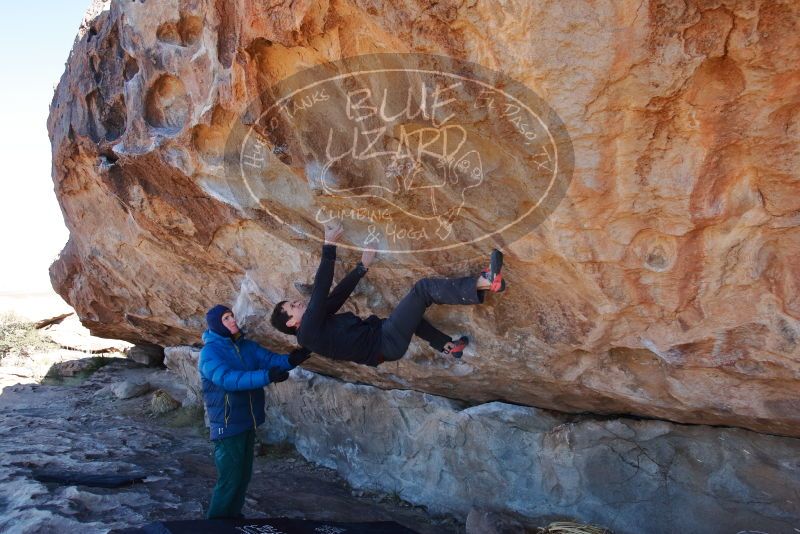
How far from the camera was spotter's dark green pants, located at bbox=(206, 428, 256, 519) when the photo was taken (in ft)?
12.5

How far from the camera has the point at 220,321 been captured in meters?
3.96

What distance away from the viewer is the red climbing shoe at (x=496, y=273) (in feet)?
10.7

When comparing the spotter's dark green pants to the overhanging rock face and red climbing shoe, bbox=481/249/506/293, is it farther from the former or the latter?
red climbing shoe, bbox=481/249/506/293

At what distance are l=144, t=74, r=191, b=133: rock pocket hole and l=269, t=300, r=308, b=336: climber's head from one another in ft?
4.74

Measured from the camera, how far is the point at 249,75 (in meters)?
3.48

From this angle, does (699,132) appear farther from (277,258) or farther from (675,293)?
(277,258)

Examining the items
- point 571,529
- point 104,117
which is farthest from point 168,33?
point 571,529

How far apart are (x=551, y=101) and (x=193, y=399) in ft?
18.9

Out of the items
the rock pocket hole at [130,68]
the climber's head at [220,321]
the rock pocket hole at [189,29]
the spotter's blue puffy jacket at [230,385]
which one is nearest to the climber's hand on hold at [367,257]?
the spotter's blue puffy jacket at [230,385]

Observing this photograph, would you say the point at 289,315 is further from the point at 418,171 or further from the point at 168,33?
the point at 168,33

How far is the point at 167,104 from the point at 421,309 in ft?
7.89

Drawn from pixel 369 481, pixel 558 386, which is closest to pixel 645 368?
pixel 558 386

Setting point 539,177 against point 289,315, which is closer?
point 539,177

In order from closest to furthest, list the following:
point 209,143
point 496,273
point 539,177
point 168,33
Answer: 1. point 539,177
2. point 496,273
3. point 209,143
4. point 168,33
